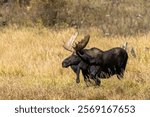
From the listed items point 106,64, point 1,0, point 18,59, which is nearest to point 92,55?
point 106,64

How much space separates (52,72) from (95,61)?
173cm

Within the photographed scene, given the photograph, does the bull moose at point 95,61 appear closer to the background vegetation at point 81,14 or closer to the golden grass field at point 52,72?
the golden grass field at point 52,72

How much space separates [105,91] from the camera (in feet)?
26.2

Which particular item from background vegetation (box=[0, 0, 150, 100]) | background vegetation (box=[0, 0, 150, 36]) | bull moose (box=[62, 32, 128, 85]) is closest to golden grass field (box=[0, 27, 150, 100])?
background vegetation (box=[0, 0, 150, 100])

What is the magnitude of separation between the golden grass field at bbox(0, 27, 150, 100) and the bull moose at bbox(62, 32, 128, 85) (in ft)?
0.65

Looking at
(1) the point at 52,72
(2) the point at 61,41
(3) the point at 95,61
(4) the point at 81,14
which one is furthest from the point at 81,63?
(4) the point at 81,14

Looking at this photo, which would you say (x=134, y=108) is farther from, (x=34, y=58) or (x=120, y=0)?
(x=120, y=0)

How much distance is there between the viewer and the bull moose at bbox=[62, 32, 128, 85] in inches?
317

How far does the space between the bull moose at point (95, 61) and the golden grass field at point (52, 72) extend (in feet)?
0.65

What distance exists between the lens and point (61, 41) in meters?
13.5

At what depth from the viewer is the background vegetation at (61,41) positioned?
8125mm

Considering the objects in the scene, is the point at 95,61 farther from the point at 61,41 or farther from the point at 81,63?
the point at 61,41

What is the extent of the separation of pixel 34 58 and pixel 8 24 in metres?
5.61

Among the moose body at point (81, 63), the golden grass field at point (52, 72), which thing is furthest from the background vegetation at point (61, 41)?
the moose body at point (81, 63)
